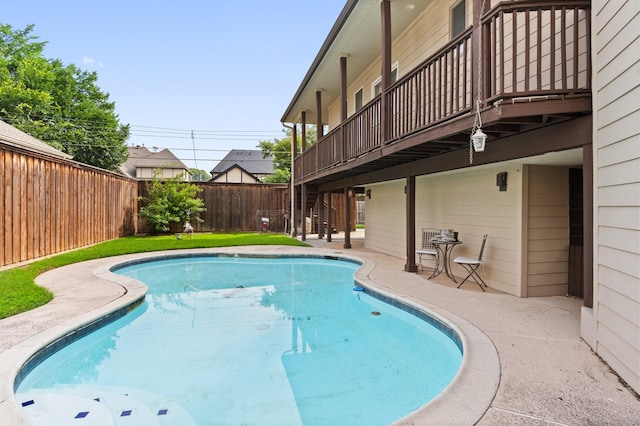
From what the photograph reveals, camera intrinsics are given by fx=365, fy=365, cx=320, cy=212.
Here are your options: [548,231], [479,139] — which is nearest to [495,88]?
[479,139]

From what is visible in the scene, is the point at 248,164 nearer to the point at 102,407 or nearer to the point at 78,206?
the point at 78,206

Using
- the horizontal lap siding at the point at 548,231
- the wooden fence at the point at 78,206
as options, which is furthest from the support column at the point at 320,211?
the horizontal lap siding at the point at 548,231

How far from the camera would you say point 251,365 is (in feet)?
11.8

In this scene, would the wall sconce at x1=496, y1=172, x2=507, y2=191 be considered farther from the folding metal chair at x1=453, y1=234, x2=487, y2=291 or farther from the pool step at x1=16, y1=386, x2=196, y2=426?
the pool step at x1=16, y1=386, x2=196, y2=426

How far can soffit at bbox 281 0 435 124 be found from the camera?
6.33m

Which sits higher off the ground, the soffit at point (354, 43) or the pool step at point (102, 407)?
the soffit at point (354, 43)

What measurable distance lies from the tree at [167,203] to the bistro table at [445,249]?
1039 centimetres

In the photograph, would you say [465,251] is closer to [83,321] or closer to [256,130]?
[83,321]

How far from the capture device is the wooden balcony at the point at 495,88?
10.4 ft

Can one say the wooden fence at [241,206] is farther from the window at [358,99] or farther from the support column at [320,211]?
the window at [358,99]

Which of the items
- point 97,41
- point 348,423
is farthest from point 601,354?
point 97,41

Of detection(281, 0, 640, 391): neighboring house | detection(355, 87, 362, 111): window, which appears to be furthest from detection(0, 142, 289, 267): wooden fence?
detection(281, 0, 640, 391): neighboring house

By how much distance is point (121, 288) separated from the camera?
5648mm

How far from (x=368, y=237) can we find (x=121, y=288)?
7.11 m
